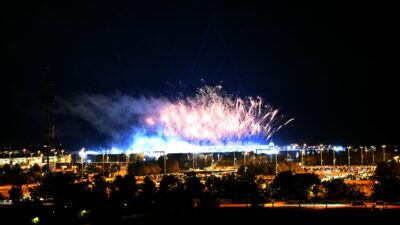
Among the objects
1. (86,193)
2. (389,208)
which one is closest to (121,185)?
(86,193)

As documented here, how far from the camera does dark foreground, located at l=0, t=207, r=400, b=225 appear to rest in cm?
2230

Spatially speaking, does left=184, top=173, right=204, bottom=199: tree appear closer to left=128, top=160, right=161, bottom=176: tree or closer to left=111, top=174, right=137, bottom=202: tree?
left=111, top=174, right=137, bottom=202: tree

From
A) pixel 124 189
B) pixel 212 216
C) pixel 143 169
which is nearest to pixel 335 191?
pixel 212 216

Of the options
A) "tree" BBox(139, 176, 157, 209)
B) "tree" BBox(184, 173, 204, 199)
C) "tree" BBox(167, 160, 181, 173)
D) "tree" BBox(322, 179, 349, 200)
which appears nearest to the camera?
"tree" BBox(139, 176, 157, 209)

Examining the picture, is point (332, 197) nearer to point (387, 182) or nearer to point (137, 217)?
point (387, 182)

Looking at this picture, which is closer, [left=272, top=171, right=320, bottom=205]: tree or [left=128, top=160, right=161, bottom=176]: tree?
Answer: [left=272, top=171, right=320, bottom=205]: tree

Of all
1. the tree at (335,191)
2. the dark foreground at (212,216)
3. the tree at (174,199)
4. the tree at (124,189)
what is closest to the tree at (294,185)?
the tree at (335,191)

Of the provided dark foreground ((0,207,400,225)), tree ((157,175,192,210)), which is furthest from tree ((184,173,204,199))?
dark foreground ((0,207,400,225))

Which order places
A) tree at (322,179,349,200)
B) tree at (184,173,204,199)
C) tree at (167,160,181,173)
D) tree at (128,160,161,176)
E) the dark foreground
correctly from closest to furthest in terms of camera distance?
the dark foreground < tree at (184,173,204,199) < tree at (322,179,349,200) < tree at (128,160,161,176) < tree at (167,160,181,173)

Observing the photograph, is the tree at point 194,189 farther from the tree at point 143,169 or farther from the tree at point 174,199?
the tree at point 143,169

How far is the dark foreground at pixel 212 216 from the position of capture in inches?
878

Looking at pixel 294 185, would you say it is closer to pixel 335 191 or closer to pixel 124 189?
pixel 335 191

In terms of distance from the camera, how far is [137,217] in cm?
2417

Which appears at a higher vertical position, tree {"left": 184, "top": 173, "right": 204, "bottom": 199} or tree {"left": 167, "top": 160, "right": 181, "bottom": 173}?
tree {"left": 167, "top": 160, "right": 181, "bottom": 173}
